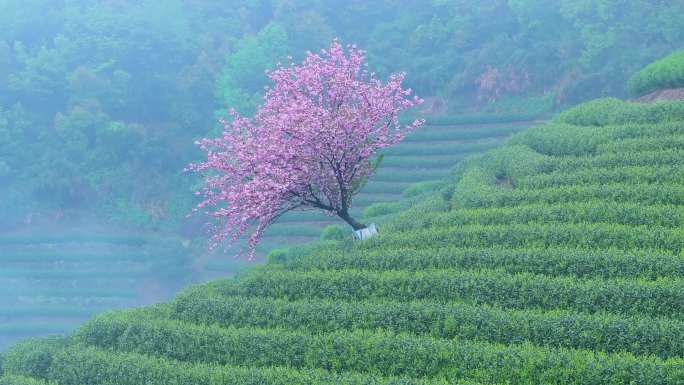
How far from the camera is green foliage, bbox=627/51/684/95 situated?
26.2 m

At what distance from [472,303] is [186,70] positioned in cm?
5105

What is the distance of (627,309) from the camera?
13.1 m

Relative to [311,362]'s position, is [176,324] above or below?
above

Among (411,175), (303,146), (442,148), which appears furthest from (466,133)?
(303,146)

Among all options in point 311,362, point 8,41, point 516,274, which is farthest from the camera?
point 8,41

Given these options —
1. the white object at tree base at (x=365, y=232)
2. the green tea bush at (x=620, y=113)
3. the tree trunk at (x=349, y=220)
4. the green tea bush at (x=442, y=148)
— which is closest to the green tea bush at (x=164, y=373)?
the tree trunk at (x=349, y=220)

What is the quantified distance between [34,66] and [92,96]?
24.1 feet

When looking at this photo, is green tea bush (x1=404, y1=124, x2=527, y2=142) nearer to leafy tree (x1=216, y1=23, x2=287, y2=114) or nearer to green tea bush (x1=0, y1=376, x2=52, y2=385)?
leafy tree (x1=216, y1=23, x2=287, y2=114)

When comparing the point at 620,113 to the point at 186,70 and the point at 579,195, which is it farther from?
the point at 186,70

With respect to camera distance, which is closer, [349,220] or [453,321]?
[453,321]

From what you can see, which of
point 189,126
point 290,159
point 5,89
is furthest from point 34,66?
point 290,159

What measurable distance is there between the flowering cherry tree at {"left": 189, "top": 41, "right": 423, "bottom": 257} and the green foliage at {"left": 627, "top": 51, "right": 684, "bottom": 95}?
43.8 feet

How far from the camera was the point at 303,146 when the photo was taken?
19156mm

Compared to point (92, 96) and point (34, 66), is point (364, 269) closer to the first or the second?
point (92, 96)
